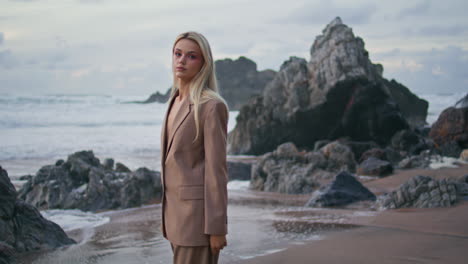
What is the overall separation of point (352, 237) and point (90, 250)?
2665mm

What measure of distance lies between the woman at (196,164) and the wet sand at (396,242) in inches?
65.9

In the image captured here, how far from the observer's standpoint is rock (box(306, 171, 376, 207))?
7.71 m

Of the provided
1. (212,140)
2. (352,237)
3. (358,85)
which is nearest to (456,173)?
(352,237)

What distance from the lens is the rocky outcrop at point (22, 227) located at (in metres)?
4.68

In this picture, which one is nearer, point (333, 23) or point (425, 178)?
point (425, 178)

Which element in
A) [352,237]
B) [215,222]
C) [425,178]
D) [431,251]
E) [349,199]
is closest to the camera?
[215,222]

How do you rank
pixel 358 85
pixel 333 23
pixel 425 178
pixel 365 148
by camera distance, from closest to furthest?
1. pixel 425 178
2. pixel 365 148
3. pixel 358 85
4. pixel 333 23

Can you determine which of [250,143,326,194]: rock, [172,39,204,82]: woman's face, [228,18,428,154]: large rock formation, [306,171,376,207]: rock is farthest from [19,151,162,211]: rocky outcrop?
[228,18,428,154]: large rock formation

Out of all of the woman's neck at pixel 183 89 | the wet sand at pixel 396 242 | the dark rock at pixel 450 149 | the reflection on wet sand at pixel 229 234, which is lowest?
the reflection on wet sand at pixel 229 234

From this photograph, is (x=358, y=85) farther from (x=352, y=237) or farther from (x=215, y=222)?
(x=215, y=222)

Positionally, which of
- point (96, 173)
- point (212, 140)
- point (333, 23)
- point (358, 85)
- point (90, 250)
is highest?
point (333, 23)

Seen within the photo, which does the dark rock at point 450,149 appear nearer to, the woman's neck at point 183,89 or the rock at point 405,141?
the rock at point 405,141

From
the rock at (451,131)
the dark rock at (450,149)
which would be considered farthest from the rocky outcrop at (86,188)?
the rock at (451,131)

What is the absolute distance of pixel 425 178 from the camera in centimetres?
684
